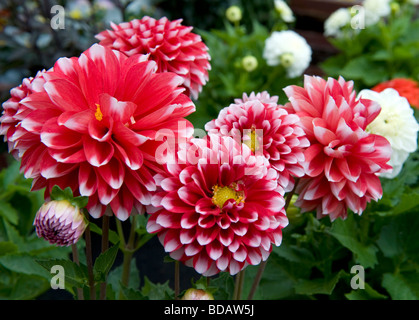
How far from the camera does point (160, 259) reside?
126 cm

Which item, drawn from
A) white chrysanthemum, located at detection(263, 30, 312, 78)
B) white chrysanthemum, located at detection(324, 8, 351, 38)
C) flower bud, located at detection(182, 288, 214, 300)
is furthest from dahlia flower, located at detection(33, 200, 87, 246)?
white chrysanthemum, located at detection(324, 8, 351, 38)

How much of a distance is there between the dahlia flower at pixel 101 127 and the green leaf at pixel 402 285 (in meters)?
0.66

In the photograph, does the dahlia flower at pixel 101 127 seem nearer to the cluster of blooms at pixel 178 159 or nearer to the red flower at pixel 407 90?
the cluster of blooms at pixel 178 159

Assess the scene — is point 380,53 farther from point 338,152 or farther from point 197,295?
point 197,295

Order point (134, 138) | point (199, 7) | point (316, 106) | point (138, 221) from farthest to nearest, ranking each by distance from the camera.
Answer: point (199, 7) → point (138, 221) → point (316, 106) → point (134, 138)

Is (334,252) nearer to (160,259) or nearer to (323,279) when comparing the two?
(323,279)

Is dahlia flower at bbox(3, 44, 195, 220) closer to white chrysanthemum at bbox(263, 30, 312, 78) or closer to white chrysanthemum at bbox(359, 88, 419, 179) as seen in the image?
white chrysanthemum at bbox(359, 88, 419, 179)

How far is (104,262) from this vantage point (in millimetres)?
566

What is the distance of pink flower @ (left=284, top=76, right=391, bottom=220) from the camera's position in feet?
1.77

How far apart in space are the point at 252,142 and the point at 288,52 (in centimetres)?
102

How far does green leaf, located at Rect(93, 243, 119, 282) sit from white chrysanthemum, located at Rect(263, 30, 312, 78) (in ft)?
3.58

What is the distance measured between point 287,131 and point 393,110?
353mm

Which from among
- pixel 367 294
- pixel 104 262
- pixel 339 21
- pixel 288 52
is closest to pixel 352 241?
pixel 367 294
